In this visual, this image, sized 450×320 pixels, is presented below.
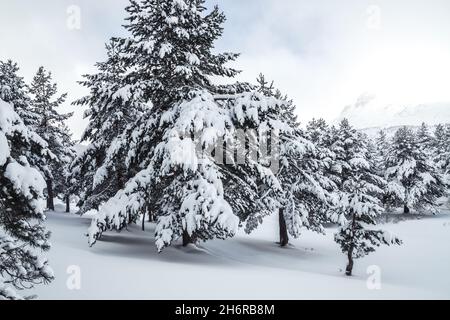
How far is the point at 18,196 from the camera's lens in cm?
511

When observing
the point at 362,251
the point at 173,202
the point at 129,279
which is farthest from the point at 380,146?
the point at 129,279

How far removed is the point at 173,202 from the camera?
1336cm

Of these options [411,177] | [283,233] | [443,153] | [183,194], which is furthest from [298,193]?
[443,153]

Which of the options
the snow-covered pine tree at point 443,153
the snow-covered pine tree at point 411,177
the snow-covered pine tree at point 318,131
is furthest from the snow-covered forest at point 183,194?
the snow-covered pine tree at point 443,153

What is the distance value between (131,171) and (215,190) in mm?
7554

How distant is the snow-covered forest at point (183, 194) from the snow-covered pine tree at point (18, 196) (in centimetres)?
2

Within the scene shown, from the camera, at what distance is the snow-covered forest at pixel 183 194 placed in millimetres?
6461

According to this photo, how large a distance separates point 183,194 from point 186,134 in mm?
2188

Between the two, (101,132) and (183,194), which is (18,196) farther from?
(101,132)

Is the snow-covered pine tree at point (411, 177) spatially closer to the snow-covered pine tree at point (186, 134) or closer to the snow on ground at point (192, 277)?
the snow on ground at point (192, 277)

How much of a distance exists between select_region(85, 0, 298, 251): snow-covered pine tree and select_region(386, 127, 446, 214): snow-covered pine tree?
28498 millimetres
